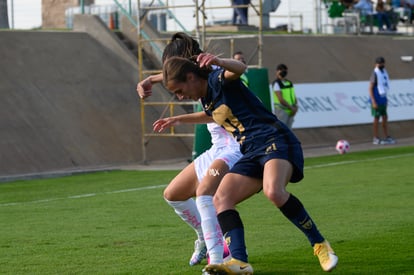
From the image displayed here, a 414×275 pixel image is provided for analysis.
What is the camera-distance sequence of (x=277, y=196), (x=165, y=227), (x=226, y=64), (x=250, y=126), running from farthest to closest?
(x=165, y=227), (x=250, y=126), (x=277, y=196), (x=226, y=64)

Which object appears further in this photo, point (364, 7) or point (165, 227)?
point (364, 7)

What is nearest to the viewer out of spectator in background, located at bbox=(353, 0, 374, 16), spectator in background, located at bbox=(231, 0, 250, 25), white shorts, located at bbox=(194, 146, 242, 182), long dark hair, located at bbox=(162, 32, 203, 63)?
long dark hair, located at bbox=(162, 32, 203, 63)

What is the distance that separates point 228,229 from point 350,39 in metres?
25.2

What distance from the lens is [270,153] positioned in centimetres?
791

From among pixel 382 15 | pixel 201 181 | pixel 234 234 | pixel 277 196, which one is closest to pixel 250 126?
pixel 277 196

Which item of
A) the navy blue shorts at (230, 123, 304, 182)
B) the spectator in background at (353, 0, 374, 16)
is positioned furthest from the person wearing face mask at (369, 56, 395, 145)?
the navy blue shorts at (230, 123, 304, 182)

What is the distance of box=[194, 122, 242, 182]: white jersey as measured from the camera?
849 cm

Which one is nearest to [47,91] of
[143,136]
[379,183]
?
[143,136]

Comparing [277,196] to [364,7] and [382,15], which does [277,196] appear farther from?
[382,15]

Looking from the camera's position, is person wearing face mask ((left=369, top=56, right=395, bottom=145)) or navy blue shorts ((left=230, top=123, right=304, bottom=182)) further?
person wearing face mask ((left=369, top=56, right=395, bottom=145))

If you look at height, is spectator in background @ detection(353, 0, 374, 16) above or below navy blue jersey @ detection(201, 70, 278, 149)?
below

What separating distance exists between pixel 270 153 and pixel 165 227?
3803 millimetres

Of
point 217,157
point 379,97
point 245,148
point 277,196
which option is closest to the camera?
point 277,196

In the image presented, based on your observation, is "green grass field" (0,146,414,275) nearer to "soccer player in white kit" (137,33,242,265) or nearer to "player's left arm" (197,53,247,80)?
"soccer player in white kit" (137,33,242,265)
